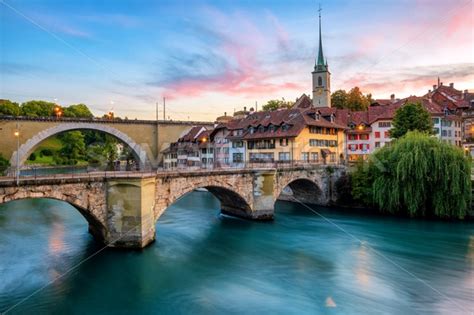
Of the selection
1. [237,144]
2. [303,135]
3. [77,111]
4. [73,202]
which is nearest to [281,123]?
[303,135]

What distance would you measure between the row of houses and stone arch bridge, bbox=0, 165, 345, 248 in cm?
726

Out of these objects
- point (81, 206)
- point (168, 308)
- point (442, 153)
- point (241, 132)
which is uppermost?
point (241, 132)

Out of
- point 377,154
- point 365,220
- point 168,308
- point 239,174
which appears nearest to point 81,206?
point 168,308

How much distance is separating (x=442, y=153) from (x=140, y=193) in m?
22.4

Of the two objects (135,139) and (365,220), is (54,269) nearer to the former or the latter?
(365,220)

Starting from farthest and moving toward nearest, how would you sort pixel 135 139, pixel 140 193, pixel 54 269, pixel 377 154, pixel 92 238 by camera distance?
pixel 135 139, pixel 377 154, pixel 92 238, pixel 140 193, pixel 54 269

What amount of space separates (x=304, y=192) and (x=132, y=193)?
846 inches

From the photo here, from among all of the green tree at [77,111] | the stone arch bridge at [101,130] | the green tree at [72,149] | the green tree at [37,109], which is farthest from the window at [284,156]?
the green tree at [37,109]

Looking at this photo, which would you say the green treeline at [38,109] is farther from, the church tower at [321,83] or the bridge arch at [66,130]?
the church tower at [321,83]

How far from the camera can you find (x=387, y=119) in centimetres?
4434

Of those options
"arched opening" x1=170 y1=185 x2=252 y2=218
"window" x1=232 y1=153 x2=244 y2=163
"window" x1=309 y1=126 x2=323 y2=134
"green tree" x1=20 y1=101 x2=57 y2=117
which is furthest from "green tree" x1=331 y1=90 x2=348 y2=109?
"green tree" x1=20 y1=101 x2=57 y2=117

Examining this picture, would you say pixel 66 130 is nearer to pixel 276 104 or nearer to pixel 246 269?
pixel 246 269

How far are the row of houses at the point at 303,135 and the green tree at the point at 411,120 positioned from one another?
3983 millimetres

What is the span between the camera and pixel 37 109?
290 feet
